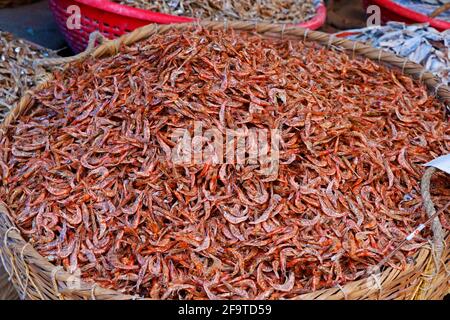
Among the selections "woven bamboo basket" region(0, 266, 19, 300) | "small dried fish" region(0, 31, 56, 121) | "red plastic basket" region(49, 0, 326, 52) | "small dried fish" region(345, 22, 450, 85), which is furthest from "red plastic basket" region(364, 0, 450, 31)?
"woven bamboo basket" region(0, 266, 19, 300)

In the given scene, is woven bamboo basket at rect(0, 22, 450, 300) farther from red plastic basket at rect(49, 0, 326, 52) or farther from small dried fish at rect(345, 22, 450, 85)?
red plastic basket at rect(49, 0, 326, 52)

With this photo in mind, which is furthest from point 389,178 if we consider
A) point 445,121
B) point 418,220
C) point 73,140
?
point 73,140

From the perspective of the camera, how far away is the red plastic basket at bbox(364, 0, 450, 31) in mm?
3201

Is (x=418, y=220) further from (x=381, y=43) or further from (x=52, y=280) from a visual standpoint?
(x=381, y=43)

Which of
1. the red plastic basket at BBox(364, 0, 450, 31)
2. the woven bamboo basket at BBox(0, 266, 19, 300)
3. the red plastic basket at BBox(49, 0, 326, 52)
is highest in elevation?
the red plastic basket at BBox(49, 0, 326, 52)

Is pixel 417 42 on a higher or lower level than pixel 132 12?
lower

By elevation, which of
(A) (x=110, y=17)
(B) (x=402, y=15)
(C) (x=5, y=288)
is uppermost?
(A) (x=110, y=17)

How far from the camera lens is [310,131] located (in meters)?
1.71

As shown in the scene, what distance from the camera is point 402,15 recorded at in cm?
336

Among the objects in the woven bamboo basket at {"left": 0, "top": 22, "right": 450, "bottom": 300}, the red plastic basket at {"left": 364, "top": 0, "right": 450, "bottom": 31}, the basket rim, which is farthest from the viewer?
the red plastic basket at {"left": 364, "top": 0, "right": 450, "bottom": 31}

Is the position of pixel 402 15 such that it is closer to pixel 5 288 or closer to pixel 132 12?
pixel 132 12

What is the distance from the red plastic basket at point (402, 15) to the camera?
3.20 metres

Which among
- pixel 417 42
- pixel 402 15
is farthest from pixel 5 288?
pixel 402 15

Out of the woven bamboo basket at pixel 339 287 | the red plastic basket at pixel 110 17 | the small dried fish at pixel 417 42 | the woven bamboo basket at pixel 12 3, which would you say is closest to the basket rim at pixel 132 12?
the red plastic basket at pixel 110 17
